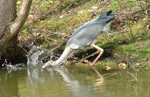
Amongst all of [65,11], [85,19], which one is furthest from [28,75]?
[65,11]

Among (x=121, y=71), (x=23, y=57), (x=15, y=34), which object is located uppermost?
(x=15, y=34)

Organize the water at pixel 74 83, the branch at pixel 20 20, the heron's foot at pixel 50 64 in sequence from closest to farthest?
1. the water at pixel 74 83
2. the branch at pixel 20 20
3. the heron's foot at pixel 50 64

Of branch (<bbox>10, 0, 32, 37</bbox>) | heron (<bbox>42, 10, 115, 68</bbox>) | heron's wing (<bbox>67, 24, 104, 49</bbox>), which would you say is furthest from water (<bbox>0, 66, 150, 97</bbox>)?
branch (<bbox>10, 0, 32, 37</bbox>)

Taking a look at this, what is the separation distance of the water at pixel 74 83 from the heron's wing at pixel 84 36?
1.66 feet

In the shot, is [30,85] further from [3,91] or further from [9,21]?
[9,21]

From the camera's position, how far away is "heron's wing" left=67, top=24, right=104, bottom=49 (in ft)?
22.7

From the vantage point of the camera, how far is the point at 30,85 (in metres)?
5.52

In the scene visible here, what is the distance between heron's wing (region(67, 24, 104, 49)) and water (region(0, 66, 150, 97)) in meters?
0.51

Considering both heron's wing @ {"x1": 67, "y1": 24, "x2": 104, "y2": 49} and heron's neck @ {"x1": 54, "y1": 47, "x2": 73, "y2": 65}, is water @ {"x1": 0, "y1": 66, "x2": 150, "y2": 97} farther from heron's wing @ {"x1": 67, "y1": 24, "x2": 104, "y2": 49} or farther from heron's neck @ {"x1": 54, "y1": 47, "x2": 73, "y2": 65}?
heron's wing @ {"x1": 67, "y1": 24, "x2": 104, "y2": 49}

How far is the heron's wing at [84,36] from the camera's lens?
272 inches

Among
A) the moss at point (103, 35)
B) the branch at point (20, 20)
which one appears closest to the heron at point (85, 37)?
the moss at point (103, 35)

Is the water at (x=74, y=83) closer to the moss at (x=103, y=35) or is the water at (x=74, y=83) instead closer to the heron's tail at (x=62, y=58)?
the heron's tail at (x=62, y=58)

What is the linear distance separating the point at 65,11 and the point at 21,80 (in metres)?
4.31

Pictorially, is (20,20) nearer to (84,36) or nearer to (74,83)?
(84,36)
